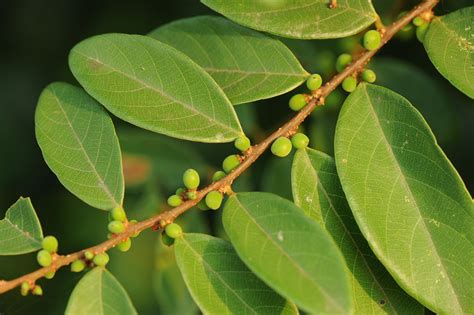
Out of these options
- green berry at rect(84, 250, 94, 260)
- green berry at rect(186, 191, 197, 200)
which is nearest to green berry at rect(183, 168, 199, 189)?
Answer: green berry at rect(186, 191, 197, 200)

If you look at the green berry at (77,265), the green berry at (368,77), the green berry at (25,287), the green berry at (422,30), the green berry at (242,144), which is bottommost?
the green berry at (25,287)

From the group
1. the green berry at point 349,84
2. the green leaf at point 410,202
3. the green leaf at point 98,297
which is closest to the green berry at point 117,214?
the green leaf at point 98,297

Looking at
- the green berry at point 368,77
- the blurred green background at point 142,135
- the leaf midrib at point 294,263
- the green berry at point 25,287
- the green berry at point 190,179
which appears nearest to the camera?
the leaf midrib at point 294,263

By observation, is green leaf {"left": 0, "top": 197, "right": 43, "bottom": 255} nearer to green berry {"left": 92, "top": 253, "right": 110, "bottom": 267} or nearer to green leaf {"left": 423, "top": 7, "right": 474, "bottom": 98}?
green berry {"left": 92, "top": 253, "right": 110, "bottom": 267}

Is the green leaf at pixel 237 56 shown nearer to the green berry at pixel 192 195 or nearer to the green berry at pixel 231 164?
the green berry at pixel 231 164

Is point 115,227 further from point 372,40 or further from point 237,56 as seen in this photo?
point 372,40

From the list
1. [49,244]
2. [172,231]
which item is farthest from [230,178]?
[49,244]

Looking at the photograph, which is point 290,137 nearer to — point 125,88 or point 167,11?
point 125,88
